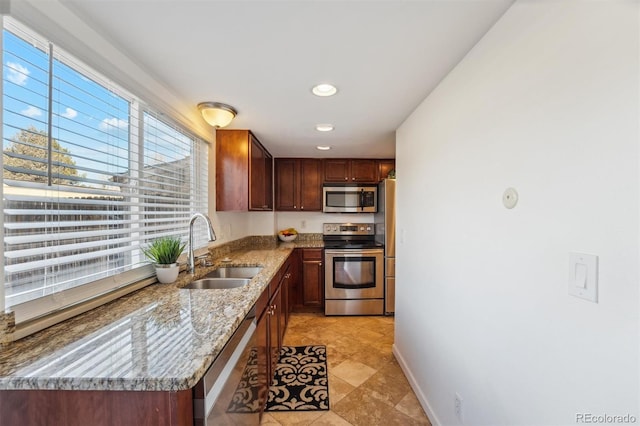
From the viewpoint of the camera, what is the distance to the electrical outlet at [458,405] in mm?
1365

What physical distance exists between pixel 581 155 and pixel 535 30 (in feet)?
1.62

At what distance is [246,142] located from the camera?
2633 millimetres

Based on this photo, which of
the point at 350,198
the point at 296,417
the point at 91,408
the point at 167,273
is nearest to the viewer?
the point at 91,408

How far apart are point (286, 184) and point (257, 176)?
1048 mm

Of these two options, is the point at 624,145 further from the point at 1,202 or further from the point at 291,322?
the point at 291,322

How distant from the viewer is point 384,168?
12.9 feet

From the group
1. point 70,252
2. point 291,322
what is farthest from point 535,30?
point 291,322

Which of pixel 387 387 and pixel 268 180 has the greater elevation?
pixel 268 180

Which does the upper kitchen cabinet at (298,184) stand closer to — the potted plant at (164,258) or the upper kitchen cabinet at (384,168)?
the upper kitchen cabinet at (384,168)

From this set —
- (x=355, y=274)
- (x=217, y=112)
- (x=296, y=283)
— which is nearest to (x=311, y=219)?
(x=296, y=283)

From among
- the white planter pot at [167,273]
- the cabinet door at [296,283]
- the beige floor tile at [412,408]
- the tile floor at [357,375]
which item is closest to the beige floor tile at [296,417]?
the tile floor at [357,375]

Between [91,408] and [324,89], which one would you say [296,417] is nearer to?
[91,408]

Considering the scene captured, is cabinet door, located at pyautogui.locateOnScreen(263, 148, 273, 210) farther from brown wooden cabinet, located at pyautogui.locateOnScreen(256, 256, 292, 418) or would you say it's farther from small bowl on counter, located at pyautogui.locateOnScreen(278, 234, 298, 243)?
brown wooden cabinet, located at pyautogui.locateOnScreen(256, 256, 292, 418)

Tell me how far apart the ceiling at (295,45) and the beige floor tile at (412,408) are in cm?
213
